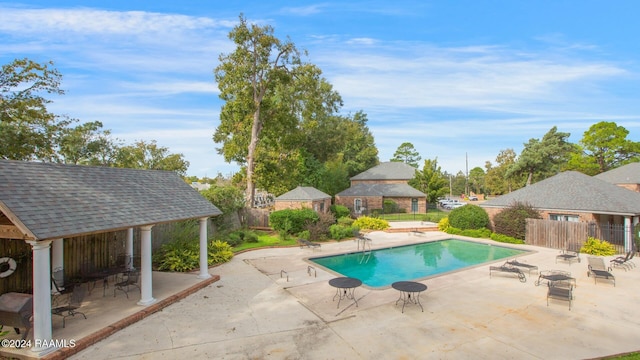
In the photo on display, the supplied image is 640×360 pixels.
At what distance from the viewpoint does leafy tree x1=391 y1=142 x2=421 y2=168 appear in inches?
2874

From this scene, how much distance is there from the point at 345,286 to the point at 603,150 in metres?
61.3

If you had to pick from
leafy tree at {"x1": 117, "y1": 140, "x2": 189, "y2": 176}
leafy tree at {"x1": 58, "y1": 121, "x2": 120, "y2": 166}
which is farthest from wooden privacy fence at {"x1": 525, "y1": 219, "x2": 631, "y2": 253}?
leafy tree at {"x1": 117, "y1": 140, "x2": 189, "y2": 176}

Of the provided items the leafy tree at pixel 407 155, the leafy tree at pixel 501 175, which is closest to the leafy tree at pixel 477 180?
the leafy tree at pixel 501 175

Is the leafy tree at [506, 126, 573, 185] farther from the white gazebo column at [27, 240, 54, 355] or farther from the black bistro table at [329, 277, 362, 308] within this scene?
the white gazebo column at [27, 240, 54, 355]

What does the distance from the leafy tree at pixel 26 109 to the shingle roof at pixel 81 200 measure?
15.3m

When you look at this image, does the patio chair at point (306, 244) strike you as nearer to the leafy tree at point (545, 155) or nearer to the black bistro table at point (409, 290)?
the black bistro table at point (409, 290)

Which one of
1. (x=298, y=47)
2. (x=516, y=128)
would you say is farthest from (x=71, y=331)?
(x=516, y=128)

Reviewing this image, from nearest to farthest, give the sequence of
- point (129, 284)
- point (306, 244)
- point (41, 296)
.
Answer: point (41, 296)
point (129, 284)
point (306, 244)

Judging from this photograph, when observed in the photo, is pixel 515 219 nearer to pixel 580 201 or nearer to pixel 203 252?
pixel 580 201

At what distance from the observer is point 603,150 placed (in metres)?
51.1

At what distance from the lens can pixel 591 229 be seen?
61.0 feet

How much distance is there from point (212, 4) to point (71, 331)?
1376 cm

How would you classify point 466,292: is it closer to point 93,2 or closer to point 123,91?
point 93,2

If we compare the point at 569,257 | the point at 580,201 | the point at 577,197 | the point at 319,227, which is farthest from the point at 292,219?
the point at 577,197
